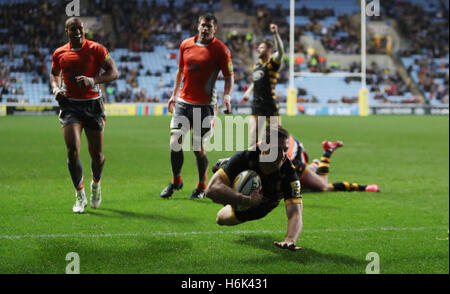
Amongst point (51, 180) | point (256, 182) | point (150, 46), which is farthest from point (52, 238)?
point (51, 180)

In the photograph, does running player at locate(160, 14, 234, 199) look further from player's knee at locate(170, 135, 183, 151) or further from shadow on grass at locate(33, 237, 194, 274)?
shadow on grass at locate(33, 237, 194, 274)

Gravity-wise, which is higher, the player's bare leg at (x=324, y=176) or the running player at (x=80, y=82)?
the running player at (x=80, y=82)

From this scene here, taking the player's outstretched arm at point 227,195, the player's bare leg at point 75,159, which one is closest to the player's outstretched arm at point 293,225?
the player's outstretched arm at point 227,195

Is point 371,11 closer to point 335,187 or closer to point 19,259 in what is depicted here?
point 19,259

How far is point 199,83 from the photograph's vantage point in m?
2.39

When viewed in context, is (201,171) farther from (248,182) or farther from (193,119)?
(248,182)

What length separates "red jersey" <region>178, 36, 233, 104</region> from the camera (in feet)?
7.35

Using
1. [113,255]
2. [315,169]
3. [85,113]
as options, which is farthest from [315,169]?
[85,113]

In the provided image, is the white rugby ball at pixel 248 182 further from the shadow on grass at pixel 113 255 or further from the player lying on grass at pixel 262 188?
the shadow on grass at pixel 113 255

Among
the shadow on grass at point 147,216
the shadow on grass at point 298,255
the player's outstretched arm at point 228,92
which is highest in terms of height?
the player's outstretched arm at point 228,92

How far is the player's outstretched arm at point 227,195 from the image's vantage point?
2.26 m

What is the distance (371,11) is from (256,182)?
1.20 m

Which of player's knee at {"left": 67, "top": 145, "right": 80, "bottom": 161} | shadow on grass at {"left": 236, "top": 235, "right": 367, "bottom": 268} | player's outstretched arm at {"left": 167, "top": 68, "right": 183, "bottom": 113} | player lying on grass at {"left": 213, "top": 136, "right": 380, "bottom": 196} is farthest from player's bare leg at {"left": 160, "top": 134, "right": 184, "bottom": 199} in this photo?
player lying on grass at {"left": 213, "top": 136, "right": 380, "bottom": 196}

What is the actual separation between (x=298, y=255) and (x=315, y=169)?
3.98 m
